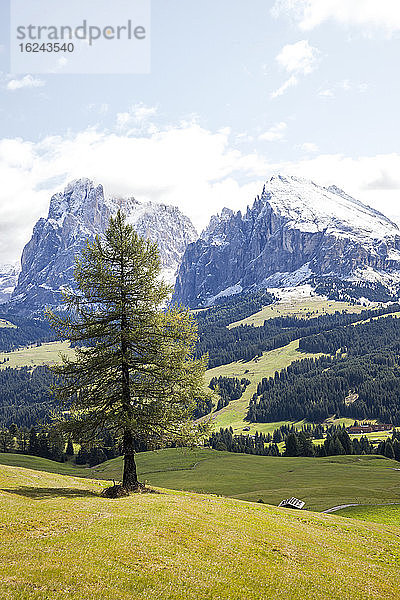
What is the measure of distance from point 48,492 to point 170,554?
55.9 feet

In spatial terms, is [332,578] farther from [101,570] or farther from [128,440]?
[128,440]

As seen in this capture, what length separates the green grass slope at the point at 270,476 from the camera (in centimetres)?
6900

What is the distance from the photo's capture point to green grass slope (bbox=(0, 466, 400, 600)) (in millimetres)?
17891

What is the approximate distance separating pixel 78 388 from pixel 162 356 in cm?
758

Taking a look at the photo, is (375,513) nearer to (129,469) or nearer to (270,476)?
(129,469)

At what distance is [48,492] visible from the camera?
3453 cm

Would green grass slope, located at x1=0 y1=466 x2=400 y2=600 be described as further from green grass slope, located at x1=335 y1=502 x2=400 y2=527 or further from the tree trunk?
green grass slope, located at x1=335 y1=502 x2=400 y2=527

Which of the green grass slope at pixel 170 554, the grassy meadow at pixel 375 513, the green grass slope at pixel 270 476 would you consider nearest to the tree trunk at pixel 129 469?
the green grass slope at pixel 170 554

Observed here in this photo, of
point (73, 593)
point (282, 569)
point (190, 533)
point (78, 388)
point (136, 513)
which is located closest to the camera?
point (73, 593)

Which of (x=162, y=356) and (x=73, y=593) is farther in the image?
(x=162, y=356)

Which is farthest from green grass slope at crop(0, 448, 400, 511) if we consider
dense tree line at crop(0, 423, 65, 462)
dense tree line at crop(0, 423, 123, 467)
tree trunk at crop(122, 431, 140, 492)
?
tree trunk at crop(122, 431, 140, 492)

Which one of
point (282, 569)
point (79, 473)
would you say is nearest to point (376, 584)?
point (282, 569)

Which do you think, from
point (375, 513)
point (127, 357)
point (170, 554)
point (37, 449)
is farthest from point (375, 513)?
point (37, 449)

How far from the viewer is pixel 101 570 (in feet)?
61.3
